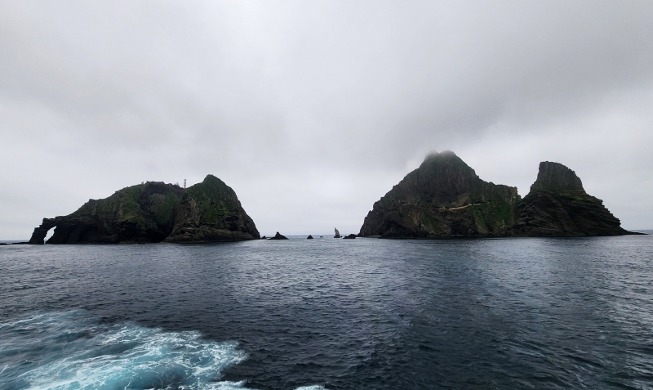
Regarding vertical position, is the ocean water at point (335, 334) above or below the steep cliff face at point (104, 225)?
below

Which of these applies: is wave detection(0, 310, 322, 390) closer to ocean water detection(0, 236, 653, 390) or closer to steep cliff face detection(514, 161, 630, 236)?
ocean water detection(0, 236, 653, 390)

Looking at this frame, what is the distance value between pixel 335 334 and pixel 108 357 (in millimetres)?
17040

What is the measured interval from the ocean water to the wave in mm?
127

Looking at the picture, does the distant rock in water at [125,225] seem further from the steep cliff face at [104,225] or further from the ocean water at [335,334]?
the ocean water at [335,334]

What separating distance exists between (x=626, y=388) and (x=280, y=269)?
187 feet

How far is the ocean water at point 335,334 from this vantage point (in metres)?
17.5

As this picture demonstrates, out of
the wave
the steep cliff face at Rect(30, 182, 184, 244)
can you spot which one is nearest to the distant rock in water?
the steep cliff face at Rect(30, 182, 184, 244)

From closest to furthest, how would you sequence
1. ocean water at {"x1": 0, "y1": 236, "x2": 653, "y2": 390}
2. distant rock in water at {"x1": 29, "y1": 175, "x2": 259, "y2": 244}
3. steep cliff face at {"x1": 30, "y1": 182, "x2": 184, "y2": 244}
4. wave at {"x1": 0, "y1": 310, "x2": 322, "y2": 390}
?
wave at {"x1": 0, "y1": 310, "x2": 322, "y2": 390}
ocean water at {"x1": 0, "y1": 236, "x2": 653, "y2": 390}
distant rock in water at {"x1": 29, "y1": 175, "x2": 259, "y2": 244}
steep cliff face at {"x1": 30, "y1": 182, "x2": 184, "y2": 244}

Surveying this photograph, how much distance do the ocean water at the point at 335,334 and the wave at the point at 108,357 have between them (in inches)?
5.0

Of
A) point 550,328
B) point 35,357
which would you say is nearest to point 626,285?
point 550,328

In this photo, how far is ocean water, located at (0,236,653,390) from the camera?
17.5 metres

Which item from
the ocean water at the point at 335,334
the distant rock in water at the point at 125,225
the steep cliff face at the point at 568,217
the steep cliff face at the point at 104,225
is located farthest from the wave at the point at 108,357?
the steep cliff face at the point at 568,217

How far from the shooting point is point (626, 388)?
15.5 m

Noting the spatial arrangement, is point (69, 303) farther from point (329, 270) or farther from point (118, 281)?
point (329, 270)
